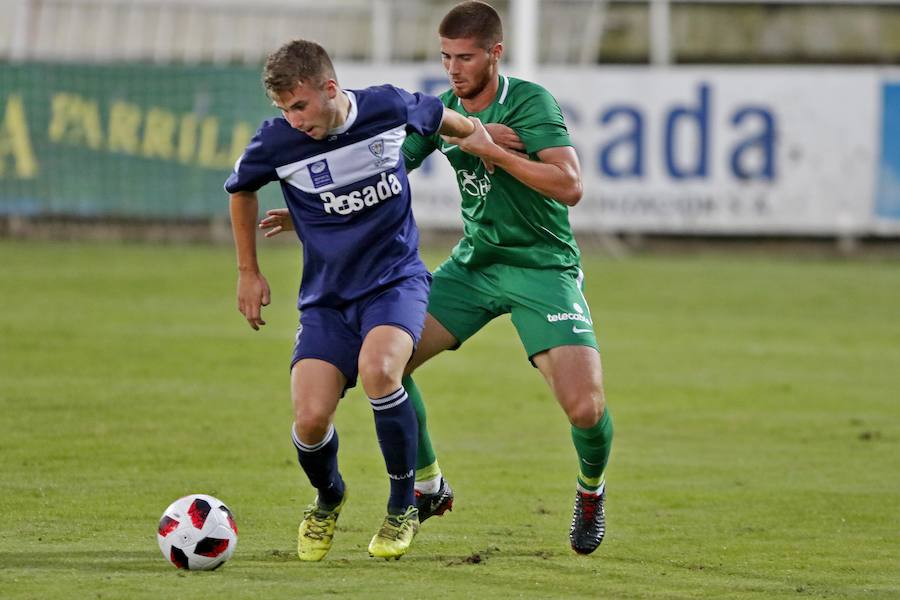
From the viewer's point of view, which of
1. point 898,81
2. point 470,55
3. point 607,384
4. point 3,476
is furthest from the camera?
point 898,81

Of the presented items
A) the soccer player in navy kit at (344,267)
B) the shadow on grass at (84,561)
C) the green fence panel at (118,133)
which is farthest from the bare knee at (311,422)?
the green fence panel at (118,133)

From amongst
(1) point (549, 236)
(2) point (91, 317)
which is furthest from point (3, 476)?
(2) point (91, 317)

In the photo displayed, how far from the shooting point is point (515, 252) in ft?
22.4

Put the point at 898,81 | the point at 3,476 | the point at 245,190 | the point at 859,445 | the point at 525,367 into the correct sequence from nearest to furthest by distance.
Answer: the point at 245,190 < the point at 3,476 < the point at 859,445 < the point at 525,367 < the point at 898,81

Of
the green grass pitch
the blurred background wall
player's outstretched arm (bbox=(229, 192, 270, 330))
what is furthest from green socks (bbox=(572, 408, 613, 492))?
the blurred background wall

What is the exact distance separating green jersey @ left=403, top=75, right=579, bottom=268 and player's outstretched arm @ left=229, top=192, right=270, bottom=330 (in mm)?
895

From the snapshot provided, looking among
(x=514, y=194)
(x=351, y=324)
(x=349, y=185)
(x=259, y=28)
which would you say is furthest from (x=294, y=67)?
(x=259, y=28)

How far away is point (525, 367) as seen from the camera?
12.5 metres

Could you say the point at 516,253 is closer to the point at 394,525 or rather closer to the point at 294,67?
the point at 394,525

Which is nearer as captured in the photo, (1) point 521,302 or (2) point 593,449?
(2) point 593,449

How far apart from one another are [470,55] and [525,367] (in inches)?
241

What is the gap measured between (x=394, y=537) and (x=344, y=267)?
1.06 meters

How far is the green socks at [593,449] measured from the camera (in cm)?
659

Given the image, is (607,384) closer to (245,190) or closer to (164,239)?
(245,190)
